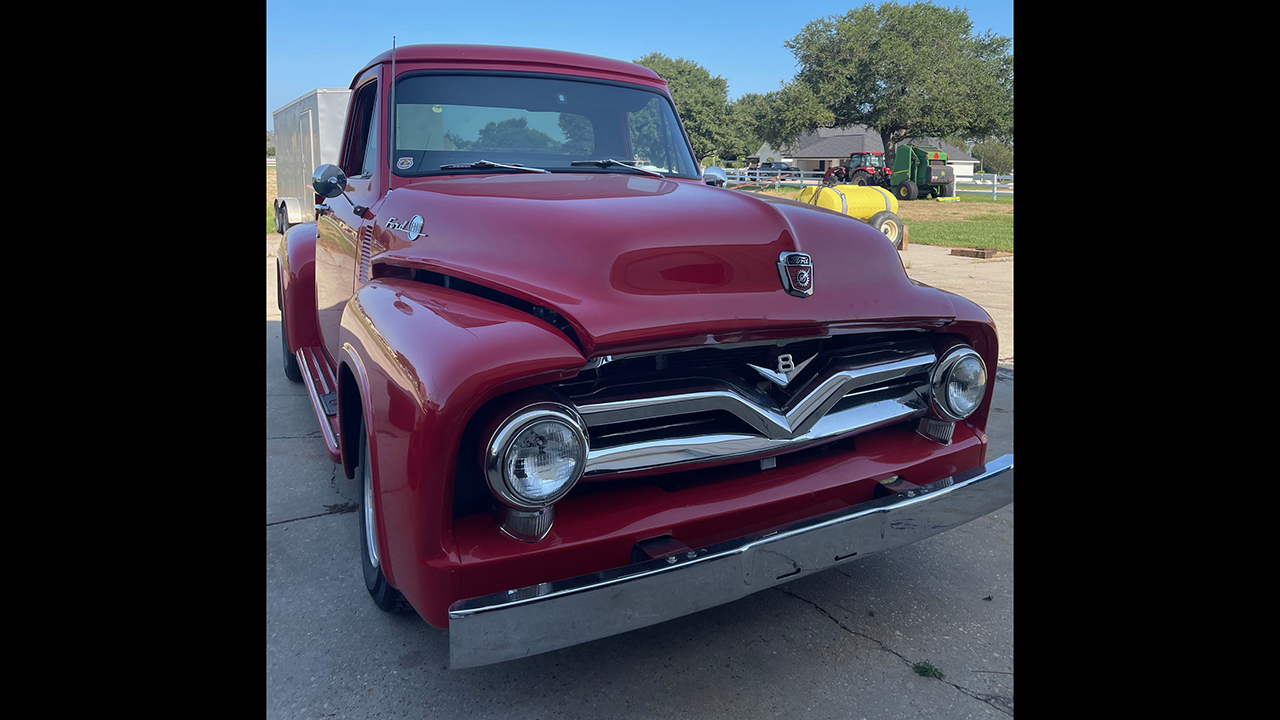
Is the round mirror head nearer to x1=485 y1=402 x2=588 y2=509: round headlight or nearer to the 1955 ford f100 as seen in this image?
the 1955 ford f100

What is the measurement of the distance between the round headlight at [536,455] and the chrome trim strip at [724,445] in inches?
2.8

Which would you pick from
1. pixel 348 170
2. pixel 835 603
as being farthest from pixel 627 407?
pixel 348 170

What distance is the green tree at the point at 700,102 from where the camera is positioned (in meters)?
62.2

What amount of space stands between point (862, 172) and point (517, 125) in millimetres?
27673

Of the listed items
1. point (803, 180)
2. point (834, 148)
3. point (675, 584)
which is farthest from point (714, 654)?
point (834, 148)

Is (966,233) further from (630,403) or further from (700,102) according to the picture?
(700,102)

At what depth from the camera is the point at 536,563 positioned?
190cm

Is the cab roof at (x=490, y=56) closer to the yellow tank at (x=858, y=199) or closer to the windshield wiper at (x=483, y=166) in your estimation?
the windshield wiper at (x=483, y=166)

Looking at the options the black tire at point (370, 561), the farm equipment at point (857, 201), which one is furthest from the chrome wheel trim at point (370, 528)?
the farm equipment at point (857, 201)

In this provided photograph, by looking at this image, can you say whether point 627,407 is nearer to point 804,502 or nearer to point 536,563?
point 536,563

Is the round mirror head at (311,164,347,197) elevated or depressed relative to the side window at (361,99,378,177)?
depressed

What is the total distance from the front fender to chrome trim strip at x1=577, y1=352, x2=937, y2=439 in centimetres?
19

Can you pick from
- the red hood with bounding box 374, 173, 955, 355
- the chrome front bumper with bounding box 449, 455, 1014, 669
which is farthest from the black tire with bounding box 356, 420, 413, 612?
the chrome front bumper with bounding box 449, 455, 1014, 669

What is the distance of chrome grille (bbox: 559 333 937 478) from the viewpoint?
207cm
